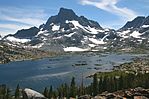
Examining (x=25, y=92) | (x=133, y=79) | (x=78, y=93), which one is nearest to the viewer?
(x=25, y=92)

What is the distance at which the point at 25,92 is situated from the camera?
148375mm

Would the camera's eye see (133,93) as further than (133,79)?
No

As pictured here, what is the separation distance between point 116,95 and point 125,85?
28.0 meters

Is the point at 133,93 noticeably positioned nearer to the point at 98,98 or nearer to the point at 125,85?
the point at 98,98

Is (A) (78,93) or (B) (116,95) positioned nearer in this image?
(B) (116,95)

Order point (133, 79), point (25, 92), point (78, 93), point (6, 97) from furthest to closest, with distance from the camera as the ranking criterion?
point (133, 79) < point (78, 93) < point (6, 97) < point (25, 92)

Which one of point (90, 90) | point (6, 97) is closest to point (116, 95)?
point (90, 90)

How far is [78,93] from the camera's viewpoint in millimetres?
176500

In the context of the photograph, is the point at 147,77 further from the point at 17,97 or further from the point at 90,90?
the point at 17,97

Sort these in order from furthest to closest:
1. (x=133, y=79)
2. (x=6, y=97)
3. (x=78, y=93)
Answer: (x=133, y=79) → (x=78, y=93) → (x=6, y=97)

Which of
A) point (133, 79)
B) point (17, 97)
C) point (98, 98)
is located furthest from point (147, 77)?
point (17, 97)

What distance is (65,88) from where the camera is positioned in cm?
17738

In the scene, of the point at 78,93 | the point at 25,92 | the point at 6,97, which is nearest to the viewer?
the point at 25,92

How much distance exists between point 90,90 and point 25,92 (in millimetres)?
41490
